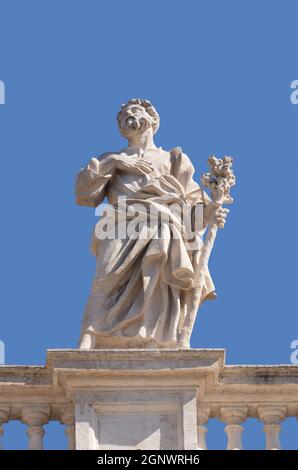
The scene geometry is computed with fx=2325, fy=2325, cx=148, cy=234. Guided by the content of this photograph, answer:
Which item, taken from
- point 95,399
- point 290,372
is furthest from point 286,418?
point 95,399

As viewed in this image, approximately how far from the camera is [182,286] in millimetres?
23750

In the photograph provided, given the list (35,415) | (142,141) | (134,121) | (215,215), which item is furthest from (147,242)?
(35,415)

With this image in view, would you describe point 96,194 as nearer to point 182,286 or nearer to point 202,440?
point 182,286

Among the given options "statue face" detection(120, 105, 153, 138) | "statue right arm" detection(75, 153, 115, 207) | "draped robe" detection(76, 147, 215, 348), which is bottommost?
"draped robe" detection(76, 147, 215, 348)

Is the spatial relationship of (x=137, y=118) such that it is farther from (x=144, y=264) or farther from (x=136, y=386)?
(x=136, y=386)

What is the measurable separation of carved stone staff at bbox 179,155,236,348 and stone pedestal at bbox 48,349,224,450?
106cm

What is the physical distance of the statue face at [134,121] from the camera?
25062mm

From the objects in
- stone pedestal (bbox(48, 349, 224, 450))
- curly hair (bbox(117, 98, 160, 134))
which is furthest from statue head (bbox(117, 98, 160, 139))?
stone pedestal (bbox(48, 349, 224, 450))

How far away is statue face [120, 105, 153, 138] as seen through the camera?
82.2 feet

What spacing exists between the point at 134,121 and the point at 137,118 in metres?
0.05

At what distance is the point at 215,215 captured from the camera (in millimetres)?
24156

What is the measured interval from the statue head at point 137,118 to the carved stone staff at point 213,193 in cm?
109

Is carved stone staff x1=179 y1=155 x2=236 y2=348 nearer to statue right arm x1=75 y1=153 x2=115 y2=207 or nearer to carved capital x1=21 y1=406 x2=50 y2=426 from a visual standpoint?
statue right arm x1=75 y1=153 x2=115 y2=207
